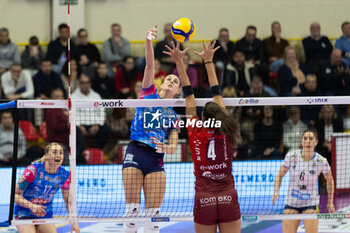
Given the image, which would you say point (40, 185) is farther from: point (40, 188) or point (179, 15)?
point (179, 15)

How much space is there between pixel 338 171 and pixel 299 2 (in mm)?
6627

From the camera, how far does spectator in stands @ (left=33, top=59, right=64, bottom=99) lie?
14.3m

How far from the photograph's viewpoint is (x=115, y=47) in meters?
15.4

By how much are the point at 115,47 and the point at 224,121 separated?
950 cm

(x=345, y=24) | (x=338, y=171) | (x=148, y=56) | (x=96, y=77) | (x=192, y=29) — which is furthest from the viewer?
(x=345, y=24)

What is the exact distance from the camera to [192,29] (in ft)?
24.9

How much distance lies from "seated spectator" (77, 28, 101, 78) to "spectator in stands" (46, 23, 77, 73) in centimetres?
16

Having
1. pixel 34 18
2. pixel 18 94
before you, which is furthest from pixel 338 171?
pixel 34 18

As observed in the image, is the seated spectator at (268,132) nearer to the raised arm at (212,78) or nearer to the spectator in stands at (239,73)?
the spectator in stands at (239,73)

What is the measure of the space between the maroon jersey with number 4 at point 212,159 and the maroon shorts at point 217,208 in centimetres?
8

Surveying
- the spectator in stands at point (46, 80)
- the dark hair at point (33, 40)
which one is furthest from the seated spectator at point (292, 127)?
the dark hair at point (33, 40)

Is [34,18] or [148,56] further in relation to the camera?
[34,18]

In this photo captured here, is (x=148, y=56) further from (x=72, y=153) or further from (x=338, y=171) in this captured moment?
(x=338, y=171)

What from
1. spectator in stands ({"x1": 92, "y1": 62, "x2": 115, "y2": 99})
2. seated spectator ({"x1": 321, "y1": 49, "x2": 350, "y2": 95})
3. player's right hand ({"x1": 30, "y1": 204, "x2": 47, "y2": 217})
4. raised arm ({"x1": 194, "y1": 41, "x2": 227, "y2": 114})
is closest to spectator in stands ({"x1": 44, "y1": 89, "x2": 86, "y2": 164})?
spectator in stands ({"x1": 92, "y1": 62, "x2": 115, "y2": 99})
